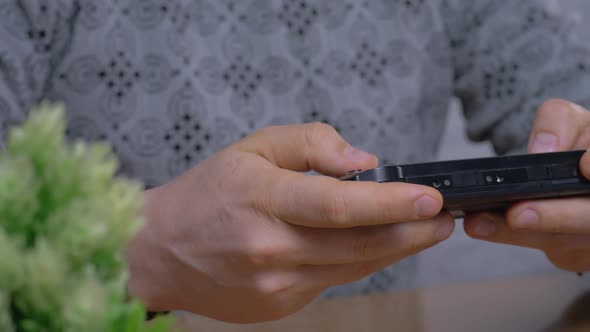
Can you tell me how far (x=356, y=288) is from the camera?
37.4 inches

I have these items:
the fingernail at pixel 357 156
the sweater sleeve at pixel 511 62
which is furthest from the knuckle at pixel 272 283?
the sweater sleeve at pixel 511 62

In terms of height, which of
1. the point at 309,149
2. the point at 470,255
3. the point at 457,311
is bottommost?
the point at 470,255

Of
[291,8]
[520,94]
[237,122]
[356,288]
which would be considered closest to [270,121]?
[237,122]

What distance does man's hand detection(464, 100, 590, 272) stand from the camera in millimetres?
470

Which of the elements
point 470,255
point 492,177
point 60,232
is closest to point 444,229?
point 492,177

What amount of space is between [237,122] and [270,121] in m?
0.05

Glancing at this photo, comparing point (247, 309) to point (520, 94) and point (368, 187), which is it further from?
point (520, 94)

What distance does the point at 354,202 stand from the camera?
0.39 meters

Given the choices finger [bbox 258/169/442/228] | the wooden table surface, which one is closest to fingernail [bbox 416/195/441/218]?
finger [bbox 258/169/442/228]

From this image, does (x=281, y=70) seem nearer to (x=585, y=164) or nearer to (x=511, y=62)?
(x=511, y=62)

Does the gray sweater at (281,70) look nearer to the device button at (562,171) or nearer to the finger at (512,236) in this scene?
the finger at (512,236)

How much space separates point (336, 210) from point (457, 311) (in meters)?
0.30

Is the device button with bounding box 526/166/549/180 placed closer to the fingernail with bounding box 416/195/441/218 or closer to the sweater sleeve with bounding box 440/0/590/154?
the fingernail with bounding box 416/195/441/218

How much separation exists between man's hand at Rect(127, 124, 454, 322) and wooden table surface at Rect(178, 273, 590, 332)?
0.11 m
